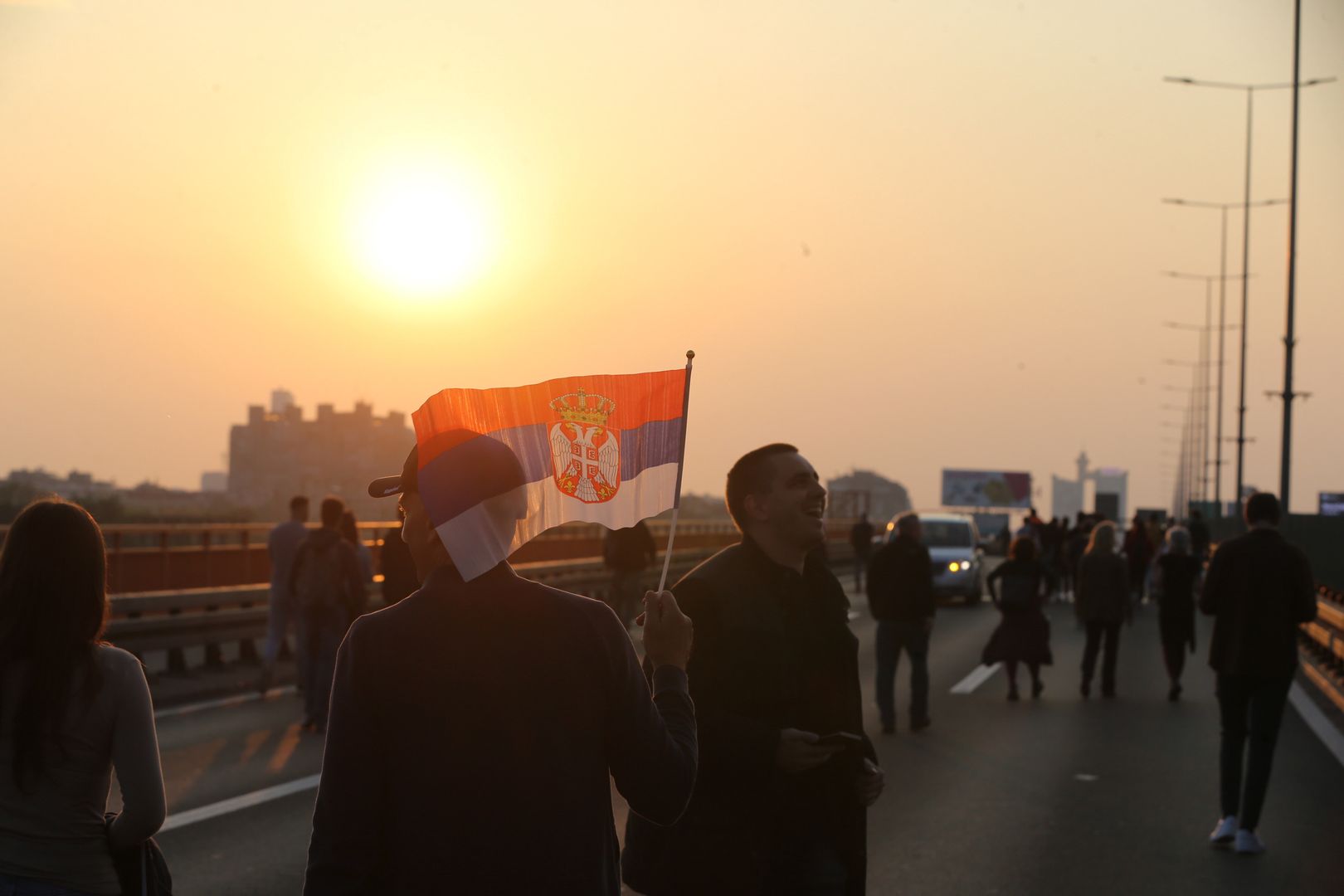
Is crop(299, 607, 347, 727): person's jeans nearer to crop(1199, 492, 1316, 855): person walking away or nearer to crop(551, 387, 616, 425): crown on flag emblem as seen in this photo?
crop(1199, 492, 1316, 855): person walking away

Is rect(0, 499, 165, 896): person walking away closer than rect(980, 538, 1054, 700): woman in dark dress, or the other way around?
rect(0, 499, 165, 896): person walking away

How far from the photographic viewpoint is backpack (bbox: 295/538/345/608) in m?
13.6

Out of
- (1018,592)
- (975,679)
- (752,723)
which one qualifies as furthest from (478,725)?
(975,679)

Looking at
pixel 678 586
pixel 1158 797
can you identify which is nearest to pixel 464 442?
pixel 678 586

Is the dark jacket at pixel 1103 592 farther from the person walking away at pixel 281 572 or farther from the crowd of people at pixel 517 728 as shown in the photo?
the crowd of people at pixel 517 728

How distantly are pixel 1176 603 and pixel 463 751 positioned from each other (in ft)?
52.2

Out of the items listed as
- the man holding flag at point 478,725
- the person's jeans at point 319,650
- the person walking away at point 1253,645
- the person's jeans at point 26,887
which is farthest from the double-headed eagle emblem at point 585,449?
the person's jeans at point 319,650

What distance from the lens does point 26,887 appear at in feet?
12.0

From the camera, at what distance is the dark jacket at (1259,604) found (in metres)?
9.15

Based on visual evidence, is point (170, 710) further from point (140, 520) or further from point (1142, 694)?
point (140, 520)

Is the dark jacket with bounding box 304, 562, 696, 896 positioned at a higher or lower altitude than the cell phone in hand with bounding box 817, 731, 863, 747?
higher

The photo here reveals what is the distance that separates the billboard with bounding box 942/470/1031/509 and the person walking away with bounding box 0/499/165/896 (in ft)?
310

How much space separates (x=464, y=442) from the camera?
3.26 meters

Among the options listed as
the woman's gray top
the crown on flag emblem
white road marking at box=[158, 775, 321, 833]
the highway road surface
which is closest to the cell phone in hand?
the crown on flag emblem
